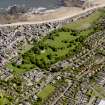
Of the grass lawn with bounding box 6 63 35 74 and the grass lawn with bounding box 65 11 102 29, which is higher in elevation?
the grass lawn with bounding box 65 11 102 29

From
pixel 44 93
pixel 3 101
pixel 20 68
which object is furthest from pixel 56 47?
pixel 3 101

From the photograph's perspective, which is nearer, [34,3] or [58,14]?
[58,14]

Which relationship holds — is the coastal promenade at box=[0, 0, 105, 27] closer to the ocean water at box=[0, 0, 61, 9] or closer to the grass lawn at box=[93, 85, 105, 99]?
the ocean water at box=[0, 0, 61, 9]

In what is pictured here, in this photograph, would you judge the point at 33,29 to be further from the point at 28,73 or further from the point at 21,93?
the point at 21,93

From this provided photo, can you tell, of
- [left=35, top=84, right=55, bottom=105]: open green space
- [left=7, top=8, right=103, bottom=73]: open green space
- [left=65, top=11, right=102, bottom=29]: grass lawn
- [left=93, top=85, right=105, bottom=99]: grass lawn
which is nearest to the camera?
[left=35, top=84, right=55, bottom=105]: open green space

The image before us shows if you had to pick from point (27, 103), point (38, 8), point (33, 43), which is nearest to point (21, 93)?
point (27, 103)

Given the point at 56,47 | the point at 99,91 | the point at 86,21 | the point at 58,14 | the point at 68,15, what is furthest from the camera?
the point at 58,14

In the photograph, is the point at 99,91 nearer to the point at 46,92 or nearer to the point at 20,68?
the point at 46,92

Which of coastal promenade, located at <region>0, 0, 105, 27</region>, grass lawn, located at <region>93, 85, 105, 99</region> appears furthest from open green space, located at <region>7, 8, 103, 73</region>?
grass lawn, located at <region>93, 85, 105, 99</region>

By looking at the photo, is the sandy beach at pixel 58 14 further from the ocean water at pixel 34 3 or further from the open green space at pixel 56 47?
the open green space at pixel 56 47

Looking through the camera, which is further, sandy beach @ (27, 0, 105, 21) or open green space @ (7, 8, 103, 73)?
sandy beach @ (27, 0, 105, 21)
